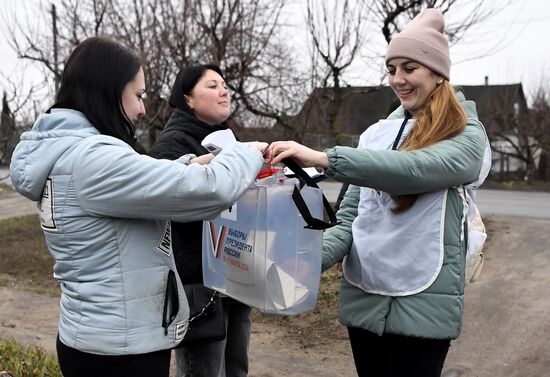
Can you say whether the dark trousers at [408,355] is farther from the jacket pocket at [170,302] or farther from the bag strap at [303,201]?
the jacket pocket at [170,302]

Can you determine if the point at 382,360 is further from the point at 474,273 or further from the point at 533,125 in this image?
the point at 533,125

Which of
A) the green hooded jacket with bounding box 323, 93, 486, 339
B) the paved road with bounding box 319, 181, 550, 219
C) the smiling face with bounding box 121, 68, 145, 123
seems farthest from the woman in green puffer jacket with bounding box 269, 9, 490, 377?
the paved road with bounding box 319, 181, 550, 219

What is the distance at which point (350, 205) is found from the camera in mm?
2348

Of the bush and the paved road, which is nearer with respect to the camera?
the bush

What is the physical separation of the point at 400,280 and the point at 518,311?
3.80 m

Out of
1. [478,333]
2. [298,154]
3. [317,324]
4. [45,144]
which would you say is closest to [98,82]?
[45,144]

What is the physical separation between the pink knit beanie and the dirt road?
8.91ft

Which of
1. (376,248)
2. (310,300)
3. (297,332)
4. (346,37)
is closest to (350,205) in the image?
(376,248)

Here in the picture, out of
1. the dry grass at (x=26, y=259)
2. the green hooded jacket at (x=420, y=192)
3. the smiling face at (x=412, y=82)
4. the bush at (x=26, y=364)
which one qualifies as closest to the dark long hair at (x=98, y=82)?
the green hooded jacket at (x=420, y=192)

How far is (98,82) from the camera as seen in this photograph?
178 centimetres

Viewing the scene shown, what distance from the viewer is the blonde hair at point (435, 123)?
191 centimetres

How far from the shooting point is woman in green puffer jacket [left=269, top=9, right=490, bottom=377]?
183 centimetres

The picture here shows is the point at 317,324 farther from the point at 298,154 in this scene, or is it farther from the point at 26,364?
the point at 298,154

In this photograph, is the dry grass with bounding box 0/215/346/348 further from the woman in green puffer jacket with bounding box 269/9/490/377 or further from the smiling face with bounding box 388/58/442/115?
the smiling face with bounding box 388/58/442/115
